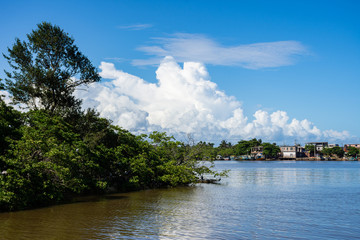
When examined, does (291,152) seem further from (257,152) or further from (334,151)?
(334,151)

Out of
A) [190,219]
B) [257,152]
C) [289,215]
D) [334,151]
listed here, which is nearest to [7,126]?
[190,219]

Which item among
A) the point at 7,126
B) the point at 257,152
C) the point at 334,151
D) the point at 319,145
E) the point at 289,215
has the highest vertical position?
the point at 319,145

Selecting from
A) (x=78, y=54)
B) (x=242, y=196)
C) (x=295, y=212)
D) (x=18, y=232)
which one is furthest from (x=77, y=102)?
(x=295, y=212)

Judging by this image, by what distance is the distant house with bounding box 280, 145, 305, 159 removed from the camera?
169 metres

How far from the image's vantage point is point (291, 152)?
Answer: 17062 cm

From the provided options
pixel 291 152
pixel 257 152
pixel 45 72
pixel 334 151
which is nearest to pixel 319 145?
pixel 334 151

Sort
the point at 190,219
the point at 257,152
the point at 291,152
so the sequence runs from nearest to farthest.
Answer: the point at 190,219, the point at 291,152, the point at 257,152

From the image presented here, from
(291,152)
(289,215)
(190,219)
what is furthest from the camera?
(291,152)

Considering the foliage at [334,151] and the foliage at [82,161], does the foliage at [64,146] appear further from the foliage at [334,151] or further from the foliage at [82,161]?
the foliage at [334,151]

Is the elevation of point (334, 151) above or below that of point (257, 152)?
above

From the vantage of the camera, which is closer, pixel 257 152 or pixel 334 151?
pixel 334 151

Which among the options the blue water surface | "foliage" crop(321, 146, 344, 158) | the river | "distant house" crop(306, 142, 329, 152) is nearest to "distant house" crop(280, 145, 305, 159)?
"foliage" crop(321, 146, 344, 158)

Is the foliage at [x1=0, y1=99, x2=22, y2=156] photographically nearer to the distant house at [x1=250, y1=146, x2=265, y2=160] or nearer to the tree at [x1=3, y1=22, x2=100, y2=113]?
the tree at [x1=3, y1=22, x2=100, y2=113]

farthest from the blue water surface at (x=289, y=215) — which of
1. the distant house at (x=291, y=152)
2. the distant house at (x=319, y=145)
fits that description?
the distant house at (x=319, y=145)
